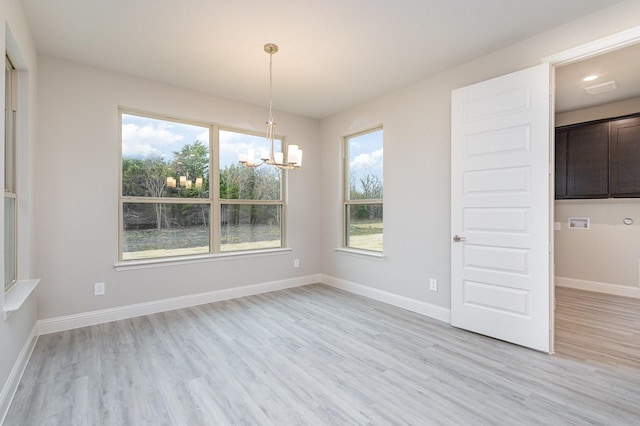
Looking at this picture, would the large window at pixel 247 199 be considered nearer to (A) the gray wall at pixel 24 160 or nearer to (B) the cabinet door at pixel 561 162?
(A) the gray wall at pixel 24 160

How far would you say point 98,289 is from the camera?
10.7 feet

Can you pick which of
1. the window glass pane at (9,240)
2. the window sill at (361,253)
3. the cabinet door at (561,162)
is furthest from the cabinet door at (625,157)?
the window glass pane at (9,240)

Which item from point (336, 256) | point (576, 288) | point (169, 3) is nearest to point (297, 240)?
point (336, 256)

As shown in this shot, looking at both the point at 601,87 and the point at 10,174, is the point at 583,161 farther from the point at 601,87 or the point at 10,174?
the point at 10,174

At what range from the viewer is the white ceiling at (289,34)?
2312 mm

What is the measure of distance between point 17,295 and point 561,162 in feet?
21.8

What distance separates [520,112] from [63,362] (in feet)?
14.3

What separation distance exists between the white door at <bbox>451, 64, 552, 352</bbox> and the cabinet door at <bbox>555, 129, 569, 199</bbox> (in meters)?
2.82

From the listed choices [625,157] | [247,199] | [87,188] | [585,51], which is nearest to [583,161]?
[625,157]

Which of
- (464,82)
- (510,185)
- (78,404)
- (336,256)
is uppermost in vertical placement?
(464,82)

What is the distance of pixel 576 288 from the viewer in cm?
471

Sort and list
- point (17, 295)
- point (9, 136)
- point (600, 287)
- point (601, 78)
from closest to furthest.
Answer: point (17, 295)
point (9, 136)
point (601, 78)
point (600, 287)

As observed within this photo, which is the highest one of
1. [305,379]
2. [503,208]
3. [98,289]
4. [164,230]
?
[503,208]

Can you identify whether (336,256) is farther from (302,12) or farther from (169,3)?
(169,3)
